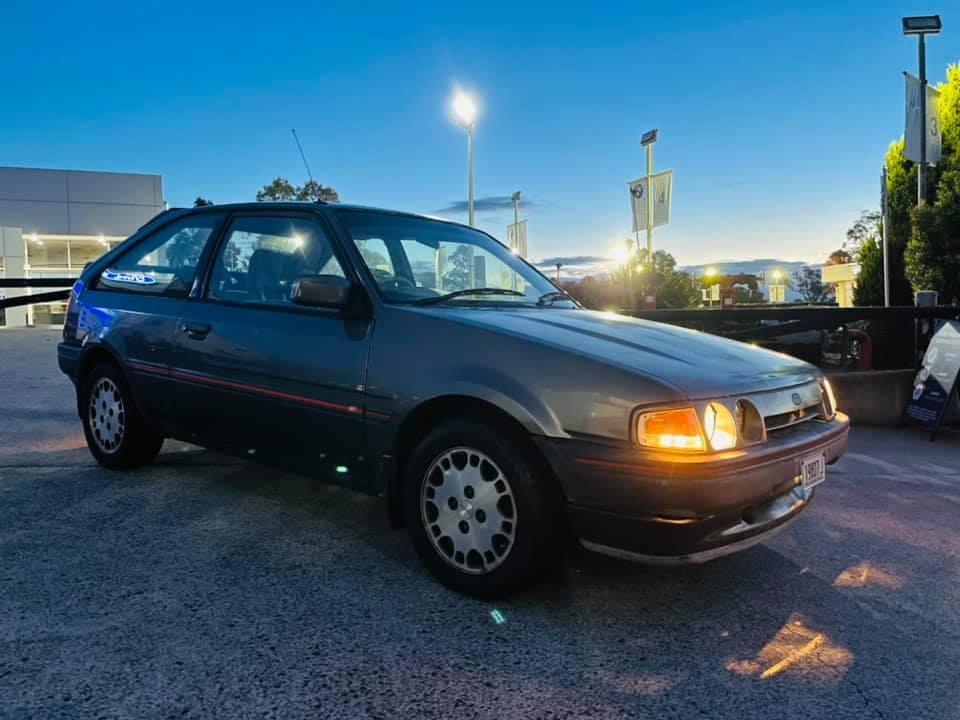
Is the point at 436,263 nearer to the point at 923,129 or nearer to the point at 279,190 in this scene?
the point at 923,129

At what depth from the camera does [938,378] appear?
725 cm

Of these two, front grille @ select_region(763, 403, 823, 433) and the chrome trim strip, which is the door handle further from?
front grille @ select_region(763, 403, 823, 433)

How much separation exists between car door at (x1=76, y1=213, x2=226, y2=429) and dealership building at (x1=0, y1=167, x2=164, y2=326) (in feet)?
92.7

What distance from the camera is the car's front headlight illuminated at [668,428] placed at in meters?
2.48

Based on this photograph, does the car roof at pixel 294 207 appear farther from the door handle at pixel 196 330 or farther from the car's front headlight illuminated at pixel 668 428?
the car's front headlight illuminated at pixel 668 428

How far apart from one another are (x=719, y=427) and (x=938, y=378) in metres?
5.97

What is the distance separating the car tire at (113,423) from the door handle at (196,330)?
2.51ft

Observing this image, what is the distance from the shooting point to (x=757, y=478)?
8.41 ft

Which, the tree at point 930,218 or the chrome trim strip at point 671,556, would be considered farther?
the tree at point 930,218

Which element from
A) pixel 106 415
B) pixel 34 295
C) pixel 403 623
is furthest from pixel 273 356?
pixel 34 295

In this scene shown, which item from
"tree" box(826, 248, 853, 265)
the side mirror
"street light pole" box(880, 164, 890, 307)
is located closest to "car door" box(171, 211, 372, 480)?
the side mirror

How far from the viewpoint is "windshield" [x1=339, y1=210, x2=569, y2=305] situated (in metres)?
3.45

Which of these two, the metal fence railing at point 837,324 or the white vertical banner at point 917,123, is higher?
the white vertical banner at point 917,123

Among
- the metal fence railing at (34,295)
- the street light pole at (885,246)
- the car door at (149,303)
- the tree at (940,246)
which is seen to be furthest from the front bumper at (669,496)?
the street light pole at (885,246)
